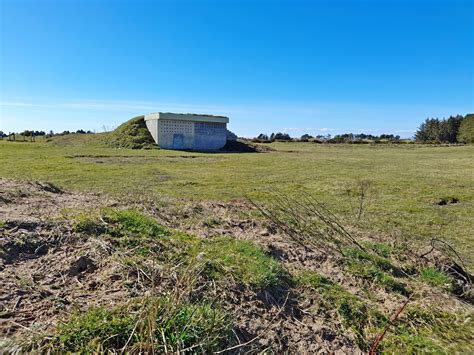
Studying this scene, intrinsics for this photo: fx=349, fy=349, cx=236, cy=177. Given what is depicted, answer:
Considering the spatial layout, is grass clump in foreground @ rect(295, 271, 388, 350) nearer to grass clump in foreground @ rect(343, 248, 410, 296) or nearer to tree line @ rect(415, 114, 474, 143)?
grass clump in foreground @ rect(343, 248, 410, 296)

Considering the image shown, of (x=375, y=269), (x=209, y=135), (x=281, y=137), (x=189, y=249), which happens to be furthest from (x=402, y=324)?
(x=281, y=137)

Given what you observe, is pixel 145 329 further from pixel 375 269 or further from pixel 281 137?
pixel 281 137

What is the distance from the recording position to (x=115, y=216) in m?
4.53

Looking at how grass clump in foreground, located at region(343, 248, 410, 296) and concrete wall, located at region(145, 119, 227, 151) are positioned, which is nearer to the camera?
grass clump in foreground, located at region(343, 248, 410, 296)

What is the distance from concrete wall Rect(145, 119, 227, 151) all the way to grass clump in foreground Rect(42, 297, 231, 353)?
28.1 meters

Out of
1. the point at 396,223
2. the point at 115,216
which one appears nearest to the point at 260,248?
the point at 115,216

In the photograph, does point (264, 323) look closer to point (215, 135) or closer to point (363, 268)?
point (363, 268)

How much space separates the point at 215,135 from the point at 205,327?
98.9 ft

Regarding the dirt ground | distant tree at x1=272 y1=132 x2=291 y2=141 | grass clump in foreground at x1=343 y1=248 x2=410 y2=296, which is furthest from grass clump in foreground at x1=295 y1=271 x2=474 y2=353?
distant tree at x1=272 y1=132 x2=291 y2=141

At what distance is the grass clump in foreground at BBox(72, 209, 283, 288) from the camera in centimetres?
354

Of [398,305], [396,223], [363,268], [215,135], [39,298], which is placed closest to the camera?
[39,298]

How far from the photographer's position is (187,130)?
3066 cm

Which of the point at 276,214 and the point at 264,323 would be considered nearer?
the point at 264,323

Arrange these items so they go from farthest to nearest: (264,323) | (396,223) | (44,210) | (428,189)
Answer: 1. (428,189)
2. (396,223)
3. (44,210)
4. (264,323)
